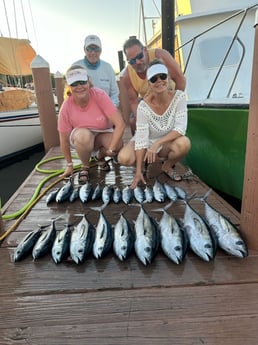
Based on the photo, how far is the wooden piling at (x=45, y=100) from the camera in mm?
4891

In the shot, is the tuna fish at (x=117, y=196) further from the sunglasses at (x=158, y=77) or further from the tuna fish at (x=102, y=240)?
the sunglasses at (x=158, y=77)

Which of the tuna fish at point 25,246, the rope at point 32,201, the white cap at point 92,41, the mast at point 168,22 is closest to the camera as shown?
the tuna fish at point 25,246

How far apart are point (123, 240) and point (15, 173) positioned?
7.14 m

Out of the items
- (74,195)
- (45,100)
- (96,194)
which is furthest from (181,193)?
(45,100)

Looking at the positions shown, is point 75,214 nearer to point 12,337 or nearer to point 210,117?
point 12,337

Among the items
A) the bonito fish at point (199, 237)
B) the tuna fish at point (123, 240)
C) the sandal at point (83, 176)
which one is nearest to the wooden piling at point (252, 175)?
the bonito fish at point (199, 237)

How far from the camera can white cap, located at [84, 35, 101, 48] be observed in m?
3.57

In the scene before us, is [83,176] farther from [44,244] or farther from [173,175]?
[44,244]

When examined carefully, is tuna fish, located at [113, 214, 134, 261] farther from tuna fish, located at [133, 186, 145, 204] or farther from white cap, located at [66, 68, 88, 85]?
white cap, located at [66, 68, 88, 85]

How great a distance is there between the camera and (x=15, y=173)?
809 centimetres

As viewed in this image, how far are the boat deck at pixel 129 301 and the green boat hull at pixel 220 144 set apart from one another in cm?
160

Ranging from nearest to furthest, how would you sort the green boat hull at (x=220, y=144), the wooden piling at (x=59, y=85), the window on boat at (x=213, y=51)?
the green boat hull at (x=220, y=144) < the window on boat at (x=213, y=51) < the wooden piling at (x=59, y=85)

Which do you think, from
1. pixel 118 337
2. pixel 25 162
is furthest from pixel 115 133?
pixel 25 162

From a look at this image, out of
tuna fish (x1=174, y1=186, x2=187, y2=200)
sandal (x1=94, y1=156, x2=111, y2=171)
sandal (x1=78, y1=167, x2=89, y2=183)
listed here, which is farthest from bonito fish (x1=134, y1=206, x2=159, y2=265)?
sandal (x1=94, y1=156, x2=111, y2=171)
